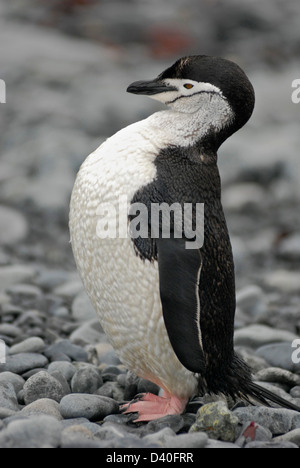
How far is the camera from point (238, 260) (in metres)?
6.73

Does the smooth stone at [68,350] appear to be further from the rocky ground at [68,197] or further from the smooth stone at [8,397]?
the smooth stone at [8,397]

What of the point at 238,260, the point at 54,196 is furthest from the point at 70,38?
the point at 238,260

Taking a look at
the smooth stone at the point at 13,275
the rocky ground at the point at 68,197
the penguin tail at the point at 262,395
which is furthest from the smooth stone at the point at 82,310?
the penguin tail at the point at 262,395

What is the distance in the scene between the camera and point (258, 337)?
4477 millimetres

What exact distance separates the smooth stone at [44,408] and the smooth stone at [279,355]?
139cm

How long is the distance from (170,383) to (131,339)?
225 millimetres

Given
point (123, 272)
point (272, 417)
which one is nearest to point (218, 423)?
point (272, 417)

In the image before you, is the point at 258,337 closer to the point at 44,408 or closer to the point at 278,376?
the point at 278,376

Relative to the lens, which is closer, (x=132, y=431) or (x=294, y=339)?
(x=132, y=431)

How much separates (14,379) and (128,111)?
6966mm

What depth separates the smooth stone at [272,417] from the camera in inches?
119

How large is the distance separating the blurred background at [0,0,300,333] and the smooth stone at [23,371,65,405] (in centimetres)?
210

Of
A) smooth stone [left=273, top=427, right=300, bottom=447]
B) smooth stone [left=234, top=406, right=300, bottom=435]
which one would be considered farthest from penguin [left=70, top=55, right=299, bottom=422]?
smooth stone [left=273, top=427, right=300, bottom=447]
